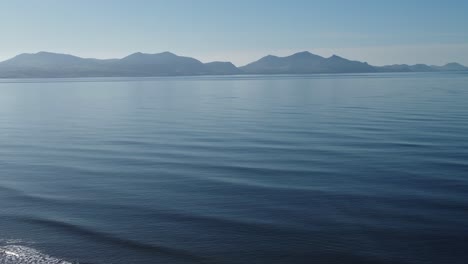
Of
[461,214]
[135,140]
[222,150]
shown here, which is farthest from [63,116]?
[461,214]

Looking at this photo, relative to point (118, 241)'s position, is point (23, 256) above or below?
above

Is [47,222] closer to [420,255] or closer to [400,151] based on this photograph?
[420,255]

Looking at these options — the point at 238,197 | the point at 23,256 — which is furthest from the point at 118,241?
the point at 238,197

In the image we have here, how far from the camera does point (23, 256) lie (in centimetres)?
1084

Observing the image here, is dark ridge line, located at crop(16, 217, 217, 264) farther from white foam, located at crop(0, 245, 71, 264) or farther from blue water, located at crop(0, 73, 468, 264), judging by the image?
white foam, located at crop(0, 245, 71, 264)

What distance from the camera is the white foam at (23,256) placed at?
10531 millimetres

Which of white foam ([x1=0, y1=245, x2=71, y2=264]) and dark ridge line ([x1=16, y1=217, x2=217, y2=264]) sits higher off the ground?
white foam ([x1=0, y1=245, x2=71, y2=264])

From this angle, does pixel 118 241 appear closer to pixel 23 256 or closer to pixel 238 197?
pixel 23 256

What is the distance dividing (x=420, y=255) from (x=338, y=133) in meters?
19.9

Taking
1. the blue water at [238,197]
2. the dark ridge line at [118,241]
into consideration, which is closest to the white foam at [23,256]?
the blue water at [238,197]

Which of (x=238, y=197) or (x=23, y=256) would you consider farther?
(x=238, y=197)

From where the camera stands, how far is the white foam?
34.6 ft

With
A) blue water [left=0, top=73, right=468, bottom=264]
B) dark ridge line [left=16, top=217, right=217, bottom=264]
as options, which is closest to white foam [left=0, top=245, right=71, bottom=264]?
blue water [left=0, top=73, right=468, bottom=264]

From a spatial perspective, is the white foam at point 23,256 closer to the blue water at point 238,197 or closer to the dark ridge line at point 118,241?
the blue water at point 238,197
